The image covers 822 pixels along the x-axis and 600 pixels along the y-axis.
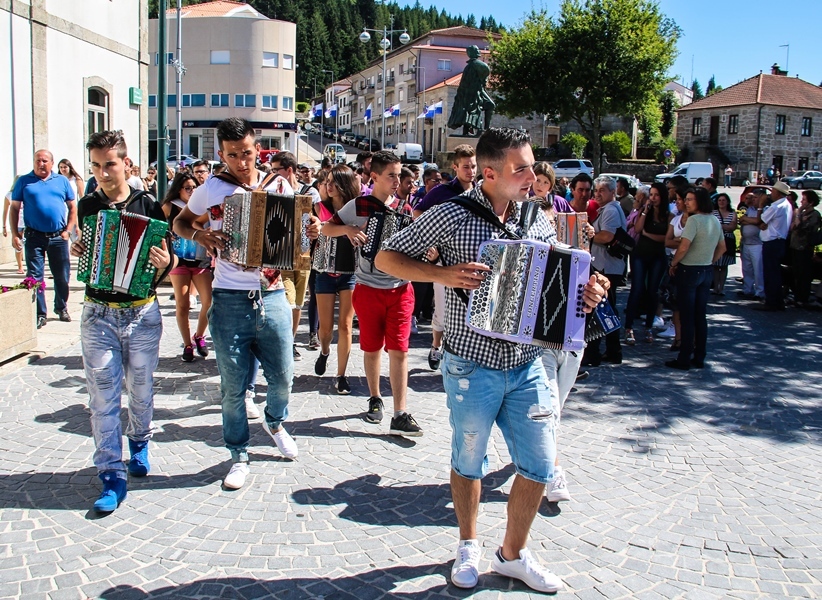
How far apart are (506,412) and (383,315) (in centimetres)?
251

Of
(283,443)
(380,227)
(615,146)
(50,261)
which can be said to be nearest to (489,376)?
(283,443)

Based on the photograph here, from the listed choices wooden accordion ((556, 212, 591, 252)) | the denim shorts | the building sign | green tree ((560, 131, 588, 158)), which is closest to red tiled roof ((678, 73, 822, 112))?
green tree ((560, 131, 588, 158))

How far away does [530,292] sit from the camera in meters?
3.13

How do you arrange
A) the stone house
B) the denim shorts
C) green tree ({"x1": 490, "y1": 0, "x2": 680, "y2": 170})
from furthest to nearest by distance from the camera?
1. the stone house
2. green tree ({"x1": 490, "y1": 0, "x2": 680, "y2": 170})
3. the denim shorts

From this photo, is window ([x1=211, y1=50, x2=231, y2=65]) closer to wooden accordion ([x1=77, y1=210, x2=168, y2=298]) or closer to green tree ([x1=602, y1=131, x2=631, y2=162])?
green tree ([x1=602, y1=131, x2=631, y2=162])

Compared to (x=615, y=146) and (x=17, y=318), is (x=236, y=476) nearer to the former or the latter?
(x=17, y=318)

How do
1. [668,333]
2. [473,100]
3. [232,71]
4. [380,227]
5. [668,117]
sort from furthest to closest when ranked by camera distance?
[668,117] < [232,71] < [473,100] < [668,333] < [380,227]

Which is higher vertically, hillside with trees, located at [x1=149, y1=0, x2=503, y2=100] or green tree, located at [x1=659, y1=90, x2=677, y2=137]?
hillside with trees, located at [x1=149, y1=0, x2=503, y2=100]

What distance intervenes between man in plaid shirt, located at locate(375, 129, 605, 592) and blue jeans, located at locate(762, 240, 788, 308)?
31.4 feet

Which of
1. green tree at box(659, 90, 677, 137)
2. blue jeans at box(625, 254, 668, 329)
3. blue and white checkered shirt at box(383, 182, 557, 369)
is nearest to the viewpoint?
blue and white checkered shirt at box(383, 182, 557, 369)

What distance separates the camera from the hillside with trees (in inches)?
4473

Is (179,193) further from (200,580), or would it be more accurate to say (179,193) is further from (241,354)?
(200,580)

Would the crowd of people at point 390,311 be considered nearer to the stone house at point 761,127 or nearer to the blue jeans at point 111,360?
the blue jeans at point 111,360

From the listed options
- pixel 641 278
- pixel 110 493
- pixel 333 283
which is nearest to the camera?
pixel 110 493
